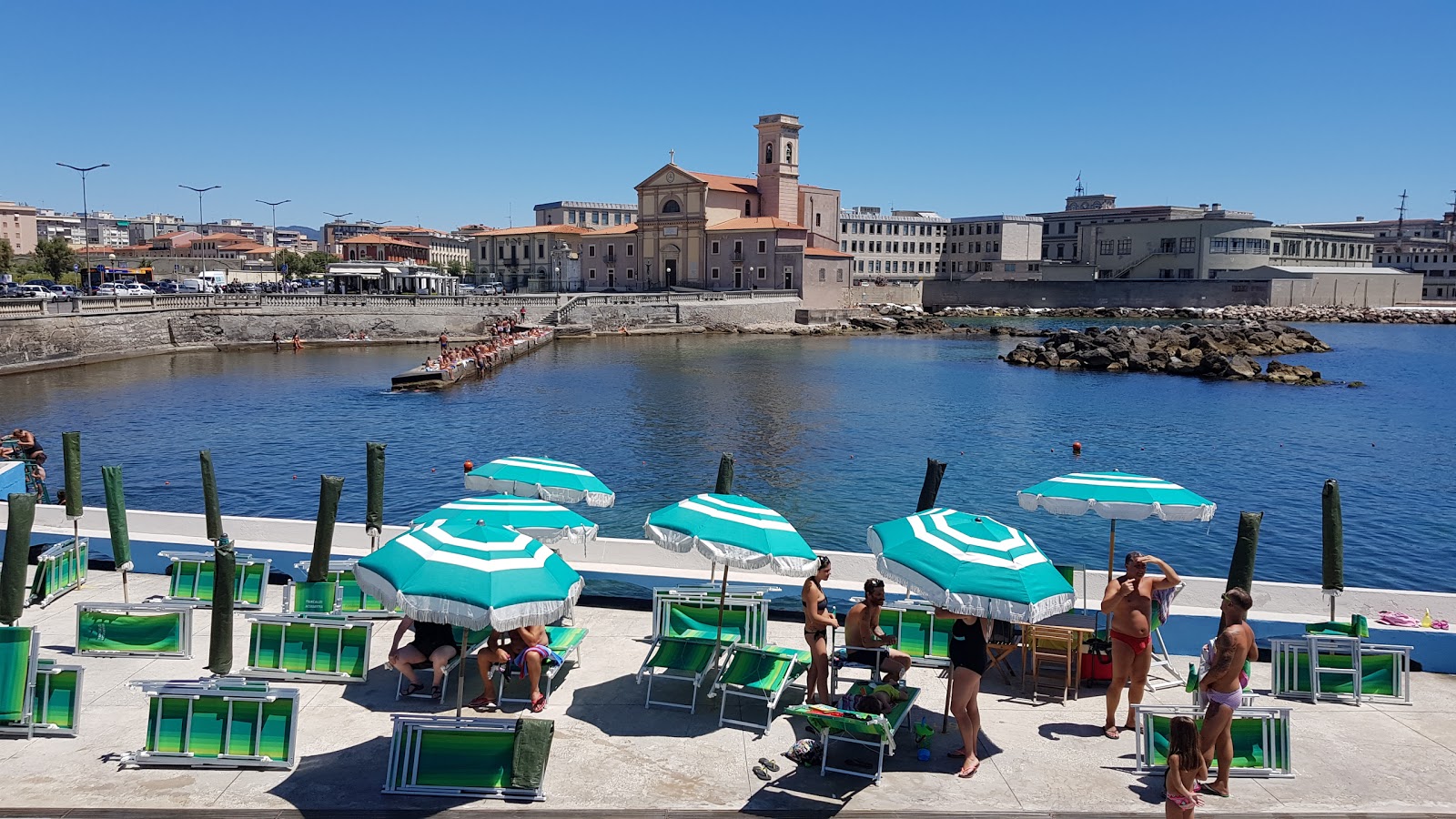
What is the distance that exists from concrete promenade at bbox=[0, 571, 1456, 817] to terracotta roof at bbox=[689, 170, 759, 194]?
8527 centimetres

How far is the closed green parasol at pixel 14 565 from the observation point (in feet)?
31.4

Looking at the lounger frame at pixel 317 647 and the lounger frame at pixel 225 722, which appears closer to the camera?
the lounger frame at pixel 225 722

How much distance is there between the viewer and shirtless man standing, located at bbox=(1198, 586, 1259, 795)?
7.21 metres

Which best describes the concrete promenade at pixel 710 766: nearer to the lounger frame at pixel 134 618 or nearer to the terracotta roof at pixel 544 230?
the lounger frame at pixel 134 618

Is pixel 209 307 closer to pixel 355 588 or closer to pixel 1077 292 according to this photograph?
pixel 355 588

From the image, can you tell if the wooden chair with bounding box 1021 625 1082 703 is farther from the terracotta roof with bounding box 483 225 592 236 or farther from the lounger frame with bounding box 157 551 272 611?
the terracotta roof with bounding box 483 225 592 236

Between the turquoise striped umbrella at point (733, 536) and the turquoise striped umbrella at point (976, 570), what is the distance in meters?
0.78

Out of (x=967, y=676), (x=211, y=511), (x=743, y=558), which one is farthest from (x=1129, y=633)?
(x=211, y=511)

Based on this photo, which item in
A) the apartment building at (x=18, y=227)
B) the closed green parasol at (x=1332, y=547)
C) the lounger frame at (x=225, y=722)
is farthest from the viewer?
the apartment building at (x=18, y=227)

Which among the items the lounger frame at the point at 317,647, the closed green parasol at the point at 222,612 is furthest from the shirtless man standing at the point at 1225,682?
the closed green parasol at the point at 222,612

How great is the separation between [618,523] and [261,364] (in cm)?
3945

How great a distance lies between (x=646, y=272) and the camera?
96125mm

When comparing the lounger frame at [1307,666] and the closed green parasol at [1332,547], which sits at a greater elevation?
the closed green parasol at [1332,547]

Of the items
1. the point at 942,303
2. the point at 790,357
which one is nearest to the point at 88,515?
the point at 790,357
